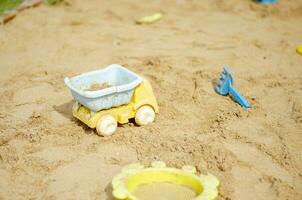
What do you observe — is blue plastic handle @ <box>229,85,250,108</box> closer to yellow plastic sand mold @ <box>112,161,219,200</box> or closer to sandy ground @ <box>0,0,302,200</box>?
sandy ground @ <box>0,0,302,200</box>

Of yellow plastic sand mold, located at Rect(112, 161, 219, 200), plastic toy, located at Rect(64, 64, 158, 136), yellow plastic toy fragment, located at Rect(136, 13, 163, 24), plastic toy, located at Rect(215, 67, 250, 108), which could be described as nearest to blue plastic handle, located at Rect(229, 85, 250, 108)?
plastic toy, located at Rect(215, 67, 250, 108)

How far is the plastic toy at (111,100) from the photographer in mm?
2799

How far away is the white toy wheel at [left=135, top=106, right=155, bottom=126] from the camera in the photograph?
2967 mm

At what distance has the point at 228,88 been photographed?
131 inches

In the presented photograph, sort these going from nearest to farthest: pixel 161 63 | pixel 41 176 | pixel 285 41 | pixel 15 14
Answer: pixel 41 176
pixel 161 63
pixel 285 41
pixel 15 14

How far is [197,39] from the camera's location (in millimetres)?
4504

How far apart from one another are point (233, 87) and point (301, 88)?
50cm

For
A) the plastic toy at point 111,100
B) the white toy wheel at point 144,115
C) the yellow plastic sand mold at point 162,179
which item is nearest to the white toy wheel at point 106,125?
the plastic toy at point 111,100

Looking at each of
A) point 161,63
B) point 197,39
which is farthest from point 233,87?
point 197,39

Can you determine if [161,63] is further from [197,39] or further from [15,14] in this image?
[15,14]

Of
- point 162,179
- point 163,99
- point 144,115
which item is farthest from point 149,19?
point 162,179

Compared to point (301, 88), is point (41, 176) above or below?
below

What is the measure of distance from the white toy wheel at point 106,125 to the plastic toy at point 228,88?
889mm

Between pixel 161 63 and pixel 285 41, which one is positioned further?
pixel 285 41
